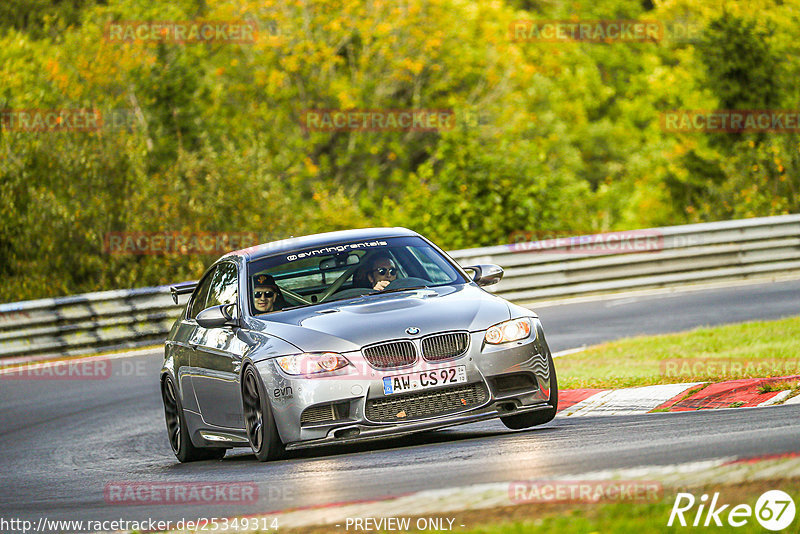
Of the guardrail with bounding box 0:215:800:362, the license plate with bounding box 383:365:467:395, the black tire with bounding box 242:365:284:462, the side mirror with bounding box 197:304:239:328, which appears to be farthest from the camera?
the guardrail with bounding box 0:215:800:362

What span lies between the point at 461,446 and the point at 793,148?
1960 centimetres

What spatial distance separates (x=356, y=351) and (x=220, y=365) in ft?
5.08

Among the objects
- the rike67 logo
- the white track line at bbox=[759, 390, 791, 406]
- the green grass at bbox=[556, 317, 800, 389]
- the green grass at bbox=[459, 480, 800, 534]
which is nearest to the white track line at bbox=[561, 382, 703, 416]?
the green grass at bbox=[556, 317, 800, 389]

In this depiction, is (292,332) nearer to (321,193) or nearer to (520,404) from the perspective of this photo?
(520,404)

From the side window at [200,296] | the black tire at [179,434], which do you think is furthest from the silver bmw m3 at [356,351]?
the side window at [200,296]

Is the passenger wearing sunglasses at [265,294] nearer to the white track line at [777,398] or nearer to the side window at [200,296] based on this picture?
the side window at [200,296]

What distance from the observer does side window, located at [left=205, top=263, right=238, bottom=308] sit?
408 inches

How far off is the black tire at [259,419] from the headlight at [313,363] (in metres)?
0.28

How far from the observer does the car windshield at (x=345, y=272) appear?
392 inches

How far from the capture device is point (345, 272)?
1020 cm

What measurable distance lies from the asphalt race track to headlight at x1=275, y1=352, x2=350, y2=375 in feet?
1.94

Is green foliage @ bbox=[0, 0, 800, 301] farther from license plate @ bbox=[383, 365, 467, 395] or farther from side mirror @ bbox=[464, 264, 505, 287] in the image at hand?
license plate @ bbox=[383, 365, 467, 395]

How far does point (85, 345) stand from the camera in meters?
20.2

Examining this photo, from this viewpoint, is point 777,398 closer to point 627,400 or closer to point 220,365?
point 627,400
